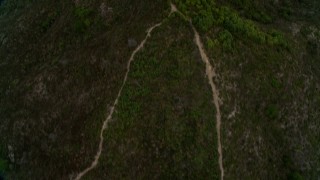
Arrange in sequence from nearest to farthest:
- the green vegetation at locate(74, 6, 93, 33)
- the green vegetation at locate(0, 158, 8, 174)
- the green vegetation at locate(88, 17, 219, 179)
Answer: the green vegetation at locate(88, 17, 219, 179) < the green vegetation at locate(0, 158, 8, 174) < the green vegetation at locate(74, 6, 93, 33)

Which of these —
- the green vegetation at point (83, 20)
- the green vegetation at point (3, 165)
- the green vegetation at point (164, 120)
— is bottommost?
the green vegetation at point (3, 165)

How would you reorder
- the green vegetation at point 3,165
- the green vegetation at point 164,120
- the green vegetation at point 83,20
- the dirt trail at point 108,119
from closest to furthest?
the green vegetation at point 164,120 < the dirt trail at point 108,119 < the green vegetation at point 3,165 < the green vegetation at point 83,20

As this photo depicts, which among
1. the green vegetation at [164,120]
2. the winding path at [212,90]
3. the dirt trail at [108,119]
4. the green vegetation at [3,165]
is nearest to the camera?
the green vegetation at [164,120]

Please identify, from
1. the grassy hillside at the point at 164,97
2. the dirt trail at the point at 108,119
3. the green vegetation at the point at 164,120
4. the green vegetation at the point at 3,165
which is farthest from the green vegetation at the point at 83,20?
the green vegetation at the point at 3,165

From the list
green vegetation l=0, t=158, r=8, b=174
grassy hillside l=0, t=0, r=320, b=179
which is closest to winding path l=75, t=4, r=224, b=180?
grassy hillside l=0, t=0, r=320, b=179

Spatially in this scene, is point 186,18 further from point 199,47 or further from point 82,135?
point 82,135

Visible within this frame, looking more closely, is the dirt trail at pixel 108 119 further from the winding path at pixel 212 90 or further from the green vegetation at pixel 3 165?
the green vegetation at pixel 3 165

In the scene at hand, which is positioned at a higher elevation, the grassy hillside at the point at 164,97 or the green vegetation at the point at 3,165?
the grassy hillside at the point at 164,97

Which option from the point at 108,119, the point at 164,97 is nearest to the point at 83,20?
the point at 108,119

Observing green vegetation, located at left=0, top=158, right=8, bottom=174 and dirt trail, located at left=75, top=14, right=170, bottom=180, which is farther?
green vegetation, located at left=0, top=158, right=8, bottom=174

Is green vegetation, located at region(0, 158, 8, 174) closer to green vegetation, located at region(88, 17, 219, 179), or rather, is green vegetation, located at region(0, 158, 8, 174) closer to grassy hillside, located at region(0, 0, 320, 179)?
grassy hillside, located at region(0, 0, 320, 179)
